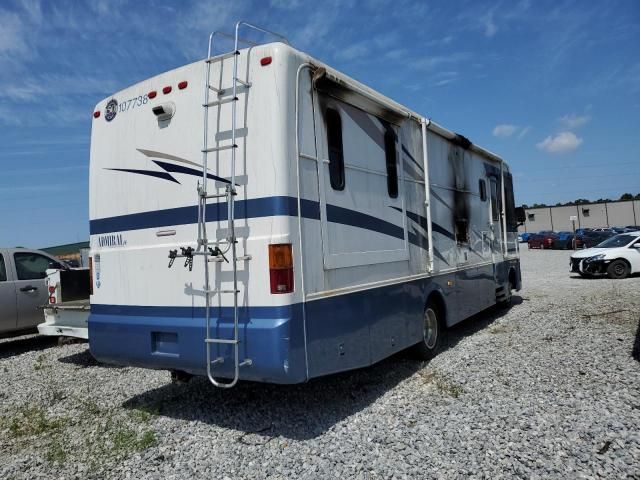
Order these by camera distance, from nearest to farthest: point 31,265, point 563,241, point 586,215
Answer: point 31,265 < point 563,241 < point 586,215

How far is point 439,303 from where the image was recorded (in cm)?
663

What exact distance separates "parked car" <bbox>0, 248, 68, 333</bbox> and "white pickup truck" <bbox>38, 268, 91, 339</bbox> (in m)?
0.49

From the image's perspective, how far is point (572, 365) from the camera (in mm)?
5871

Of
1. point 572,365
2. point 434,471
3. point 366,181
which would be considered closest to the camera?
point 434,471

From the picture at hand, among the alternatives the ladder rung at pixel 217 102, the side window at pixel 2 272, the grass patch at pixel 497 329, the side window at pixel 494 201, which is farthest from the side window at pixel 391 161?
the side window at pixel 2 272

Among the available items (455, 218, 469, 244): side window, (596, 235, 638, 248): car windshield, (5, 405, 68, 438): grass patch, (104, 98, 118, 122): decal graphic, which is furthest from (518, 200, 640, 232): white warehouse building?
(5, 405, 68, 438): grass patch

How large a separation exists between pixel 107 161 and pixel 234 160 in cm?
166

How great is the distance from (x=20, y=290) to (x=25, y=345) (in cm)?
168

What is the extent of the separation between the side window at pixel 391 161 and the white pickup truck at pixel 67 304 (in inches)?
176

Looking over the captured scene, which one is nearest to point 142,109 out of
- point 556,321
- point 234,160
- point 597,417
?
point 234,160

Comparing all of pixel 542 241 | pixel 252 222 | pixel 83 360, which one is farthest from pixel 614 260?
pixel 542 241

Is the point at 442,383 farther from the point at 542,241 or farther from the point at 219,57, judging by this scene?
the point at 542,241

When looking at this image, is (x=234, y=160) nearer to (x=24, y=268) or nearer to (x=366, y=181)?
(x=366, y=181)

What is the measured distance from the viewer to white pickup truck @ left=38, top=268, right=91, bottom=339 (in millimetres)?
7148
